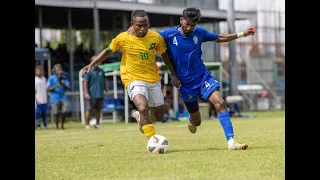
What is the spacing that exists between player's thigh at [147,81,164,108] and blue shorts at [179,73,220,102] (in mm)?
391

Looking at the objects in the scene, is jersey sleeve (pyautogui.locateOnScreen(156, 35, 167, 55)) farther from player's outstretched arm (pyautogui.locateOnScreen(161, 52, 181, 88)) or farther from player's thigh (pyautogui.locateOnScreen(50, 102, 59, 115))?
player's thigh (pyautogui.locateOnScreen(50, 102, 59, 115))

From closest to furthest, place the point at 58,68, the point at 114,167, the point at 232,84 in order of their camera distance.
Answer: the point at 114,167 < the point at 58,68 < the point at 232,84

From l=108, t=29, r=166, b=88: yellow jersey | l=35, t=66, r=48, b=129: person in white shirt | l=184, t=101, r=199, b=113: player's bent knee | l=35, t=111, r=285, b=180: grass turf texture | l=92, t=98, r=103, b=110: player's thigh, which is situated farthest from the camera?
l=35, t=66, r=48, b=129: person in white shirt

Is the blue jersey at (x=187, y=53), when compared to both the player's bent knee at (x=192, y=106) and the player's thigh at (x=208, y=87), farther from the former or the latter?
the player's bent knee at (x=192, y=106)

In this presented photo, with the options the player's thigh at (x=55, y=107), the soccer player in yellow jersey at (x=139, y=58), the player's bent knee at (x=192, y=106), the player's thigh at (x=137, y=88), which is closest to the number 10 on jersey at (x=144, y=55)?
the soccer player in yellow jersey at (x=139, y=58)

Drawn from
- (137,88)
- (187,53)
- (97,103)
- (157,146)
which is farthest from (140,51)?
(97,103)

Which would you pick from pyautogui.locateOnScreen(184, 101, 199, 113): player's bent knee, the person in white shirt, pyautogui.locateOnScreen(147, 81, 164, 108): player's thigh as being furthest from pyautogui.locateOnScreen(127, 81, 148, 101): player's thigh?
the person in white shirt

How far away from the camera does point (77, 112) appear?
119 ft

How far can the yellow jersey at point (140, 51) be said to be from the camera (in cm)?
1265

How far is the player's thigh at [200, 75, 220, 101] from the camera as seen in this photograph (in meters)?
12.6

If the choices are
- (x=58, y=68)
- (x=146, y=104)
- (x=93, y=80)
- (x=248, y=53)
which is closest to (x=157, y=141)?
(x=146, y=104)

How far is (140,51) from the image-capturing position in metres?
12.7
